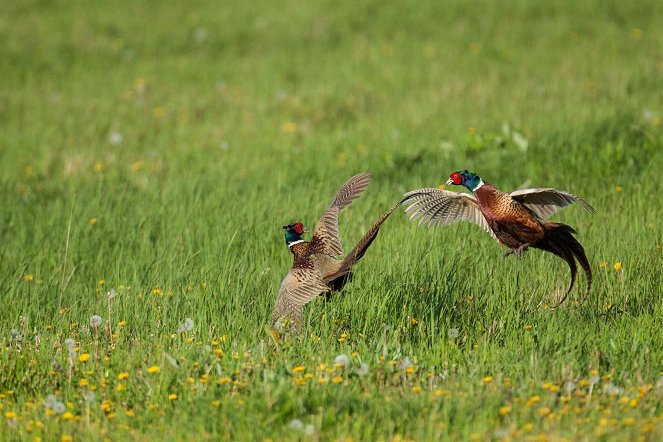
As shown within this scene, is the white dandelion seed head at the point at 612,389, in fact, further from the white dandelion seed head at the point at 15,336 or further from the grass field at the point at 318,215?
the white dandelion seed head at the point at 15,336

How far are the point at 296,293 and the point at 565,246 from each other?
1.54 m

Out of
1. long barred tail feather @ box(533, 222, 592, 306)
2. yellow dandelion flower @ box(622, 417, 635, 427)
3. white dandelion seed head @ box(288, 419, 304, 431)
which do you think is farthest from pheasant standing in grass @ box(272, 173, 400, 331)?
yellow dandelion flower @ box(622, 417, 635, 427)

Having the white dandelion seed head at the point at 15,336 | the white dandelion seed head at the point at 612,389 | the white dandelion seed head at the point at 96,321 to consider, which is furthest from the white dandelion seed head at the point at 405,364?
the white dandelion seed head at the point at 15,336

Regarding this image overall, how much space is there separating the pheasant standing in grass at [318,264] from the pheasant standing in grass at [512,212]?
0.40m

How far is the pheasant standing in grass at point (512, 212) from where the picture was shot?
5211 millimetres

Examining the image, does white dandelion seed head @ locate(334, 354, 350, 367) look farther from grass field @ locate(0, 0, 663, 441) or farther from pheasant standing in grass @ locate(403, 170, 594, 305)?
pheasant standing in grass @ locate(403, 170, 594, 305)

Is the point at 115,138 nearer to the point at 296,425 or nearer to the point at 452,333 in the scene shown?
the point at 452,333

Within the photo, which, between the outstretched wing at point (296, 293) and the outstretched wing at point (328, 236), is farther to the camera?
the outstretched wing at point (328, 236)

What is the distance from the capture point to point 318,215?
7.17 m

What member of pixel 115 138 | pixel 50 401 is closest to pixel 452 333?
pixel 50 401

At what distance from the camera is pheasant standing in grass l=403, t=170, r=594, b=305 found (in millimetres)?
5211

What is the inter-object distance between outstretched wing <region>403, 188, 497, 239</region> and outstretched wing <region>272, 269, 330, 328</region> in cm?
73

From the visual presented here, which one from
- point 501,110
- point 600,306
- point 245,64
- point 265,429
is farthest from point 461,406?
point 245,64

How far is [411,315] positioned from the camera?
5.28 metres
